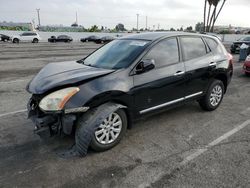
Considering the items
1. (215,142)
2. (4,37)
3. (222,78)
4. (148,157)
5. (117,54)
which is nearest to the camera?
(148,157)

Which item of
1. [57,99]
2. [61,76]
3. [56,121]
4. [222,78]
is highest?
[61,76]

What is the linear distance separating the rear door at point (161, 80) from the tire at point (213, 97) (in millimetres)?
871

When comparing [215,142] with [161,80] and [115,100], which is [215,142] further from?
[115,100]

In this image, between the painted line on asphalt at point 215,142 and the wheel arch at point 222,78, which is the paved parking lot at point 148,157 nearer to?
the painted line on asphalt at point 215,142

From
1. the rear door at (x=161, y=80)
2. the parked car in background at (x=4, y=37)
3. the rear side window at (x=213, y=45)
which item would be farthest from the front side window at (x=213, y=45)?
the parked car in background at (x=4, y=37)

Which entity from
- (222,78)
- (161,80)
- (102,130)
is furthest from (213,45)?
(102,130)

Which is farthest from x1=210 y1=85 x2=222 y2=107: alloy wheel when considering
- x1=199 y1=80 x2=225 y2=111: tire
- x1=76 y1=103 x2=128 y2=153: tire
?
x1=76 y1=103 x2=128 y2=153: tire

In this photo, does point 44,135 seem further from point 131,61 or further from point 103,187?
point 131,61

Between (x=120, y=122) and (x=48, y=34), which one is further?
(x=48, y=34)

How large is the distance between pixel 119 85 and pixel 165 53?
1.20 m

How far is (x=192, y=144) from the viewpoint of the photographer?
3.90m

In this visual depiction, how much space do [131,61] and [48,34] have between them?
48622 mm

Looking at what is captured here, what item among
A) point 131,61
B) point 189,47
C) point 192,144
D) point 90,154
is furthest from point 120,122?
point 189,47

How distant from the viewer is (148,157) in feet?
11.5
